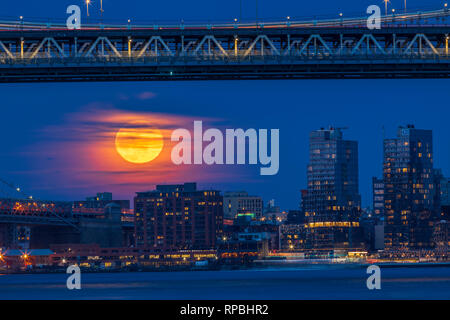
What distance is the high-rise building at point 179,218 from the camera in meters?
184

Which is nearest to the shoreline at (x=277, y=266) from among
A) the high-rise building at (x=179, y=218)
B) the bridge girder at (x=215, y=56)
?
the high-rise building at (x=179, y=218)

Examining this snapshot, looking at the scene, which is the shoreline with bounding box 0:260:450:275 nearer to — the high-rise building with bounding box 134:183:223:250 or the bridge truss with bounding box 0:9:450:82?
the high-rise building with bounding box 134:183:223:250

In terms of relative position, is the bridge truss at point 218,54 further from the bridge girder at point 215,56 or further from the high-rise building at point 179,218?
the high-rise building at point 179,218

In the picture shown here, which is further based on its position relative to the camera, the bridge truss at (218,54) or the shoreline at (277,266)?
the shoreline at (277,266)

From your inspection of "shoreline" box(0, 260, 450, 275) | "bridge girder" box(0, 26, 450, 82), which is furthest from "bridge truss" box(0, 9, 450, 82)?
"shoreline" box(0, 260, 450, 275)

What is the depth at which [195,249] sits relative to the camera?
587 ft

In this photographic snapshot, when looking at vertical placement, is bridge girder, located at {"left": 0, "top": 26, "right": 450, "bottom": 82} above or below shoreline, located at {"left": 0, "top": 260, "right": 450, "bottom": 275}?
above

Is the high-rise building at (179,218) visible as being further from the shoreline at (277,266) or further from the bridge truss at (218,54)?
the bridge truss at (218,54)

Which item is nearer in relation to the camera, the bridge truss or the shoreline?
the bridge truss

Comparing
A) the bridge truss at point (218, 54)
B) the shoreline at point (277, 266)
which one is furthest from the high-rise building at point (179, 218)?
the bridge truss at point (218, 54)

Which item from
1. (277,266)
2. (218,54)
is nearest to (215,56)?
(218,54)

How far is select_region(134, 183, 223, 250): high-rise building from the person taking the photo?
604 feet

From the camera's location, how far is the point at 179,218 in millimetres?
→ 187750

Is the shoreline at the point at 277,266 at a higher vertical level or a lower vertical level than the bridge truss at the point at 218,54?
lower
